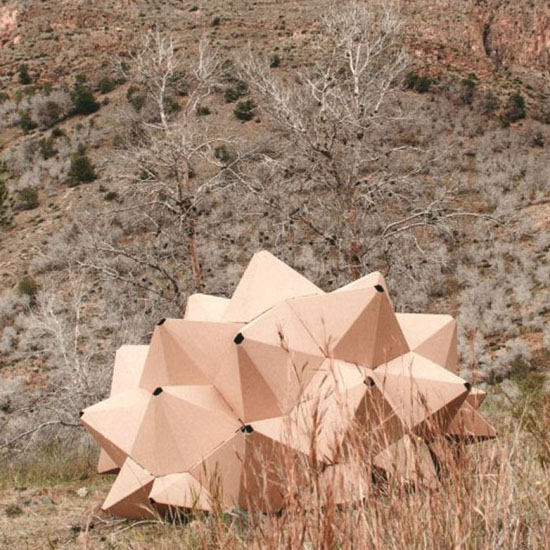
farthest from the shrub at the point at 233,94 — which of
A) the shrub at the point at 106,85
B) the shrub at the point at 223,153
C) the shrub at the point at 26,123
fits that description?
the shrub at the point at 26,123

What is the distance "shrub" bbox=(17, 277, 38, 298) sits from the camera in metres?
22.9

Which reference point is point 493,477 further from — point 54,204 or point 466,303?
point 54,204

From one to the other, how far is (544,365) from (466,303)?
542 centimetres

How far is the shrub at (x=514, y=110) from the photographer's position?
→ 34688 millimetres

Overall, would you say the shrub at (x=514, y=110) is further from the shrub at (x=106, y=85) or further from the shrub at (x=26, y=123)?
the shrub at (x=26, y=123)

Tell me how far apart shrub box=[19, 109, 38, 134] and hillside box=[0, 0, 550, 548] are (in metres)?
0.11

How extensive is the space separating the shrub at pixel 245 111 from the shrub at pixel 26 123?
13.2 meters

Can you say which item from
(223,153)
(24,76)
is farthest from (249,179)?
(24,76)

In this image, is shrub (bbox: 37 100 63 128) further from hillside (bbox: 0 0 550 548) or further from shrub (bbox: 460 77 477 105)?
shrub (bbox: 460 77 477 105)

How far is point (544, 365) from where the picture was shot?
11.5 m

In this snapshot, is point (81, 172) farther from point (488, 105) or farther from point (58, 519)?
point (58, 519)

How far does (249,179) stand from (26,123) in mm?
25665

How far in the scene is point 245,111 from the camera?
1328 inches

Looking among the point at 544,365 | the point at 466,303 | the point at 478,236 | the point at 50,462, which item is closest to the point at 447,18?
the point at 478,236
